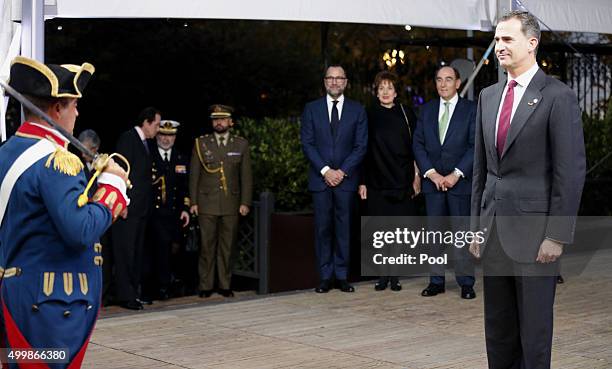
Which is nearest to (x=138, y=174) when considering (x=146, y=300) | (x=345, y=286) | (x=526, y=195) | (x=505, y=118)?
(x=146, y=300)

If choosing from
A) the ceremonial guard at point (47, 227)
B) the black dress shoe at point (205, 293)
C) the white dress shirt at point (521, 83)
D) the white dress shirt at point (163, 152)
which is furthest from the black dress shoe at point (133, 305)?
the ceremonial guard at point (47, 227)

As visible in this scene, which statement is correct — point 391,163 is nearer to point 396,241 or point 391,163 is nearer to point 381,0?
point 396,241

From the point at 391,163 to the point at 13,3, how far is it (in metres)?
3.75

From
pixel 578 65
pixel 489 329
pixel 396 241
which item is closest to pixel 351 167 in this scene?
pixel 396 241

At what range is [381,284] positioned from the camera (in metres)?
9.00

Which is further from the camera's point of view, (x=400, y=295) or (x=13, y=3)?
(x=400, y=295)

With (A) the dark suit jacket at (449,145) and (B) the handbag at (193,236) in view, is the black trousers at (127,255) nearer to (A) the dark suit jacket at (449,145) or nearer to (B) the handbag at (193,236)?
(B) the handbag at (193,236)

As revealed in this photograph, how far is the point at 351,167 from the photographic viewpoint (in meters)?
8.78

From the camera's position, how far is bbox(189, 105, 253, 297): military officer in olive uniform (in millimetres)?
9203

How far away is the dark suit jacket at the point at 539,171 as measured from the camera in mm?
4688

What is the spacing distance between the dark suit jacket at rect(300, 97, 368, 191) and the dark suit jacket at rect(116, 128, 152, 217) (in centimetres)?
131

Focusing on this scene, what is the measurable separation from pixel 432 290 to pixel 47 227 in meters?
5.53

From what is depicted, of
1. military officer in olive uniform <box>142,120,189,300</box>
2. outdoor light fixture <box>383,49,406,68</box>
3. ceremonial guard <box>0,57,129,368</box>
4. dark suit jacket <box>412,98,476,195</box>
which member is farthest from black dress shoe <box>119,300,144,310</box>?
outdoor light fixture <box>383,49,406,68</box>

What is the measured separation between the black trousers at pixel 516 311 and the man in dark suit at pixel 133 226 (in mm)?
4230
